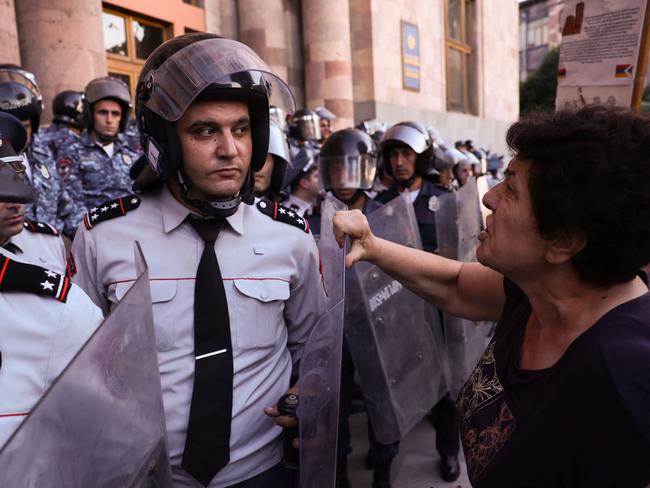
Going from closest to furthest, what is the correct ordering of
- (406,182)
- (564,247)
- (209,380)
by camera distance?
(564,247), (209,380), (406,182)

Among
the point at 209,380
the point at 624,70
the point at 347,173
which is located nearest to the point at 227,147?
the point at 209,380

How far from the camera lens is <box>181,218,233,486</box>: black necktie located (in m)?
1.36

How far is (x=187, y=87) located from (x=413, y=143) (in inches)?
111

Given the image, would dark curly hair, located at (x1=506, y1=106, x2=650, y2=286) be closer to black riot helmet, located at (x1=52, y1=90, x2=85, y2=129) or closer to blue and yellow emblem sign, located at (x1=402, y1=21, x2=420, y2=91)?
black riot helmet, located at (x1=52, y1=90, x2=85, y2=129)

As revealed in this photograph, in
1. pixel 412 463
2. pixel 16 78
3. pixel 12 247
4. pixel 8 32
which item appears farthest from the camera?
pixel 8 32

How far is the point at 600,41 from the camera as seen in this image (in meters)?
2.80

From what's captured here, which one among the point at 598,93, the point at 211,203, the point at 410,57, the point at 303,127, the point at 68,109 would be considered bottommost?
the point at 211,203

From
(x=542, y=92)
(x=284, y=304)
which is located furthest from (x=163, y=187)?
(x=542, y=92)

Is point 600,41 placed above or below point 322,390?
above

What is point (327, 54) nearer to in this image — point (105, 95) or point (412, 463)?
point (105, 95)

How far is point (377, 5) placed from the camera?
13.3m

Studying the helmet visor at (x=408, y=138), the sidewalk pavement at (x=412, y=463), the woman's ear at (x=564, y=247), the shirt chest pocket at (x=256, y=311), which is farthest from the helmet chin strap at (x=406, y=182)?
the woman's ear at (x=564, y=247)

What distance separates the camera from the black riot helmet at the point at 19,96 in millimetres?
3971

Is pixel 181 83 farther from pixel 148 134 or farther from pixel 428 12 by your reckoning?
pixel 428 12
